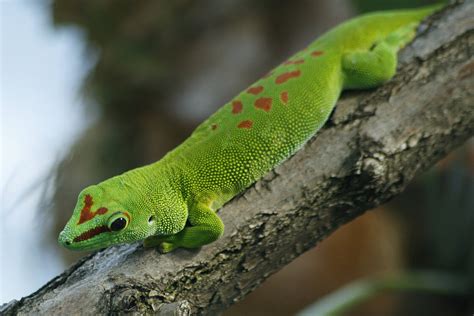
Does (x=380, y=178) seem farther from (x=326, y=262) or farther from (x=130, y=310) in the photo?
(x=326, y=262)

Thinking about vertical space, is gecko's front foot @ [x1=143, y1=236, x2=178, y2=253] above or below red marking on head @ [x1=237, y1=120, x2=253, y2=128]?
below

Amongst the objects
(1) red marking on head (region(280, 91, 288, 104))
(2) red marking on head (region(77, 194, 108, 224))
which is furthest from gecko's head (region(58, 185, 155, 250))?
(1) red marking on head (region(280, 91, 288, 104))

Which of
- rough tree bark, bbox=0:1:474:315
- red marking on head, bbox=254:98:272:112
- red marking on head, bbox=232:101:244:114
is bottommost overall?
rough tree bark, bbox=0:1:474:315

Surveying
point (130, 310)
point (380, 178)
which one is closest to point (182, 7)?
point (380, 178)

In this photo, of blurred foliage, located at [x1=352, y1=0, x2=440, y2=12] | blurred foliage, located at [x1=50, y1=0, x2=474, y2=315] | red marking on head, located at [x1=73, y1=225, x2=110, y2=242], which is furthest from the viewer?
blurred foliage, located at [x1=50, y1=0, x2=474, y2=315]

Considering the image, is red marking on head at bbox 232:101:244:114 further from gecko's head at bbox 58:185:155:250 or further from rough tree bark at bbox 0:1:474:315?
gecko's head at bbox 58:185:155:250

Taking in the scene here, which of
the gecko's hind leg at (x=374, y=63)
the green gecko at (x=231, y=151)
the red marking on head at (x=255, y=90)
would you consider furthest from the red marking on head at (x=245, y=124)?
the gecko's hind leg at (x=374, y=63)

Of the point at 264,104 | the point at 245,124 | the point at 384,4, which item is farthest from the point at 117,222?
the point at 384,4
